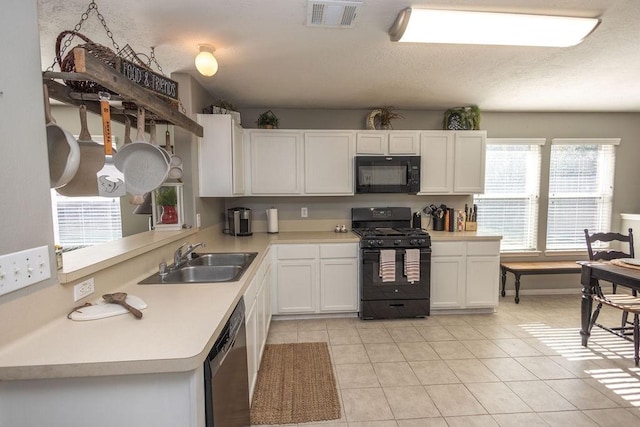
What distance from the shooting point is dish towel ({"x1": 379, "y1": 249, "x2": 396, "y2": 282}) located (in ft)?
10.8

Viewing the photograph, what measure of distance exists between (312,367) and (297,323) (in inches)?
34.8

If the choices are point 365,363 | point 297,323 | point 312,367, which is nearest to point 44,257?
point 312,367

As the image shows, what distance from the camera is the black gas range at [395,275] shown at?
10.9 ft

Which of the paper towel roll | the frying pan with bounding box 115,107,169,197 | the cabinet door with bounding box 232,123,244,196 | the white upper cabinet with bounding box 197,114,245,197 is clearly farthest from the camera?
the paper towel roll

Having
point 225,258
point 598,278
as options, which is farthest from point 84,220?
point 598,278

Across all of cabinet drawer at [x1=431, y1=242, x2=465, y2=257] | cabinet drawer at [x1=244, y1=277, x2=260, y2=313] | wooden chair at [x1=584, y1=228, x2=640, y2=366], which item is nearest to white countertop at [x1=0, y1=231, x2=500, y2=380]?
cabinet drawer at [x1=244, y1=277, x2=260, y2=313]

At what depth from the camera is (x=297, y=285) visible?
336 centimetres

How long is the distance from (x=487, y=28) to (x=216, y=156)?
2.36 m

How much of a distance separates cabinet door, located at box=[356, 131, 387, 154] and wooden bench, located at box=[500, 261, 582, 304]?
2190 millimetres

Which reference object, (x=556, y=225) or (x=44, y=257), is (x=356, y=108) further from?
(x=44, y=257)

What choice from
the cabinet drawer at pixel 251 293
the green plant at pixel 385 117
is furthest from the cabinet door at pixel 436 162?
the cabinet drawer at pixel 251 293

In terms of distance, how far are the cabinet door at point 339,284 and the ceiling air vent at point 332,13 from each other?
2218 mm

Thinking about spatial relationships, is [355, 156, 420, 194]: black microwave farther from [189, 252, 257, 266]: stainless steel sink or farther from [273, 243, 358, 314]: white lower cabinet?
[189, 252, 257, 266]: stainless steel sink

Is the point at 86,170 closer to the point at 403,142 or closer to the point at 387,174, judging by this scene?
the point at 387,174
